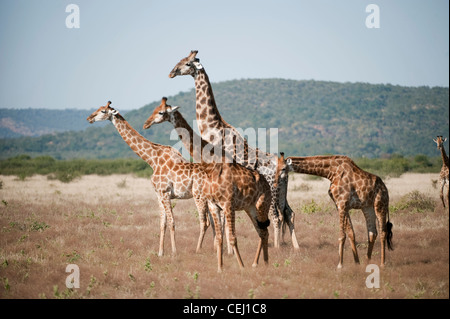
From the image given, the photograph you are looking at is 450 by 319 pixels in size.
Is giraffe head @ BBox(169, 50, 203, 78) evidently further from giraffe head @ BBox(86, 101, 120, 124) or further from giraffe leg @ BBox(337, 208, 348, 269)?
giraffe leg @ BBox(337, 208, 348, 269)

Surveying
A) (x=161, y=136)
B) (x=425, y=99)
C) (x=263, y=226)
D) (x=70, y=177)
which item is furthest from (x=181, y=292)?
(x=425, y=99)

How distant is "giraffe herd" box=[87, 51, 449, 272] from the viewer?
31.6 feet

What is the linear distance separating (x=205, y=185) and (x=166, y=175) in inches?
77.2

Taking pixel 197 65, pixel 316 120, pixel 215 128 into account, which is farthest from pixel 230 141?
pixel 316 120

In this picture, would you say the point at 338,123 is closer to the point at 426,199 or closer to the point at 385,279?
the point at 426,199

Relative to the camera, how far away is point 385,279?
30.1ft

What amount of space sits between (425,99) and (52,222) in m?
102

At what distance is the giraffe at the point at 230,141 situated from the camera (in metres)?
11.9

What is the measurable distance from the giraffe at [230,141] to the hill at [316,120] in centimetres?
6954

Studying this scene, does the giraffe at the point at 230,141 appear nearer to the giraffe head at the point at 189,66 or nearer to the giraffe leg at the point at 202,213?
the giraffe head at the point at 189,66

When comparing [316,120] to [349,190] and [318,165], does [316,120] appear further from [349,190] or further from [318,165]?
[349,190]

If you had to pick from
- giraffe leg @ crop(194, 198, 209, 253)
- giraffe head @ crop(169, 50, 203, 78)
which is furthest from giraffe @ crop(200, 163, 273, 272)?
giraffe head @ crop(169, 50, 203, 78)

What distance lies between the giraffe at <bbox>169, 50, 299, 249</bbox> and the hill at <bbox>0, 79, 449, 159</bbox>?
69537mm

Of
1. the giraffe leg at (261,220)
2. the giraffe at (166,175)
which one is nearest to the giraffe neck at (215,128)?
the giraffe at (166,175)
